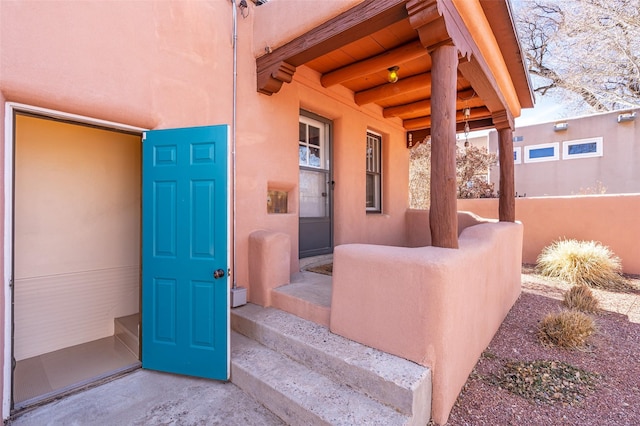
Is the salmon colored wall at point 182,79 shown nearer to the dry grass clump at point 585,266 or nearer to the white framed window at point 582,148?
the dry grass clump at point 585,266

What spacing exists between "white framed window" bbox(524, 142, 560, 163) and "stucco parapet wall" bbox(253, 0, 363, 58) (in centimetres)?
1418

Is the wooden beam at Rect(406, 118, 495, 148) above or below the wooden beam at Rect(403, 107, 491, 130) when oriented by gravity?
below

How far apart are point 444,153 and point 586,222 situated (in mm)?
6589

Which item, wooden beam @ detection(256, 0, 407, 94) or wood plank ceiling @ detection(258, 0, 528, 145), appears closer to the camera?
wooden beam @ detection(256, 0, 407, 94)

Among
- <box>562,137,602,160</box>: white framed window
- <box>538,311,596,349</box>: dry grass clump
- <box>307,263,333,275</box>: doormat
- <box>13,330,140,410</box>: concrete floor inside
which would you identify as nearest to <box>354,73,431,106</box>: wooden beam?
<box>307,263,333,275</box>: doormat

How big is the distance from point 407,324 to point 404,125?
224 inches

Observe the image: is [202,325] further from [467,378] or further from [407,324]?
[467,378]

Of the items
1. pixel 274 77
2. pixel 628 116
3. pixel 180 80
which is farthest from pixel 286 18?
pixel 628 116

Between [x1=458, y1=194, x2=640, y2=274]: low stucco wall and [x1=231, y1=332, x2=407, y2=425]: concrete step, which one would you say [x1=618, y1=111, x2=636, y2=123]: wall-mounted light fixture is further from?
[x1=231, y1=332, x2=407, y2=425]: concrete step

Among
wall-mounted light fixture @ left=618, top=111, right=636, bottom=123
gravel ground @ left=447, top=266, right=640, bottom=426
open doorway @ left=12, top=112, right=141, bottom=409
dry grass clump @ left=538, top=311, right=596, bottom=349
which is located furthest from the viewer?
wall-mounted light fixture @ left=618, top=111, right=636, bottom=123

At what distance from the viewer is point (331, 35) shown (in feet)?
9.73

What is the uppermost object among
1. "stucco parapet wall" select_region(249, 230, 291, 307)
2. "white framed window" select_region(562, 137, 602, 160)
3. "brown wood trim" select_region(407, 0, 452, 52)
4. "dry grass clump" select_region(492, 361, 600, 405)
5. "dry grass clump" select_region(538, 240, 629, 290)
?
"white framed window" select_region(562, 137, 602, 160)

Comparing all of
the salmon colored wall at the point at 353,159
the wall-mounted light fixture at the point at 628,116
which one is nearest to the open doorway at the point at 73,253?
the salmon colored wall at the point at 353,159

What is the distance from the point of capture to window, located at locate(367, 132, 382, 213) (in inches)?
250
